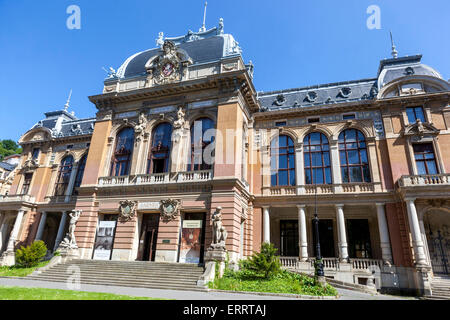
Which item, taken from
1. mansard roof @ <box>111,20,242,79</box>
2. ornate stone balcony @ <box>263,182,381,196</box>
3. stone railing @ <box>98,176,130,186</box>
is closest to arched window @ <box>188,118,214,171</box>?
stone railing @ <box>98,176,130,186</box>

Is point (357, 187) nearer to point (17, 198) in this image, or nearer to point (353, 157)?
point (353, 157)

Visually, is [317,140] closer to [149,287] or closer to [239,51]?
[239,51]

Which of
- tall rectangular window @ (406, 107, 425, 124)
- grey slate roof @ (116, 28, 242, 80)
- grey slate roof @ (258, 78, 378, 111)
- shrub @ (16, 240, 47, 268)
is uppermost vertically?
grey slate roof @ (116, 28, 242, 80)

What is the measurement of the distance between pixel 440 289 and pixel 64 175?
37680mm

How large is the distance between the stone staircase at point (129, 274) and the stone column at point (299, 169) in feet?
37.6

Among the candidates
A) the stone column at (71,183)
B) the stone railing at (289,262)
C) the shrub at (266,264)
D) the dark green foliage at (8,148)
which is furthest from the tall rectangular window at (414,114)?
the dark green foliage at (8,148)

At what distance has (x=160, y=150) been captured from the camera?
1006 inches

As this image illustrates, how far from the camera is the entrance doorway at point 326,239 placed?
976 inches

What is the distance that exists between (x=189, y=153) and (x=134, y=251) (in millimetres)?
9173

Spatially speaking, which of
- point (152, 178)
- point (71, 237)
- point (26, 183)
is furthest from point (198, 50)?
point (26, 183)

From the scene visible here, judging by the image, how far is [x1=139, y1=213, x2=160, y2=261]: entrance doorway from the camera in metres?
23.4

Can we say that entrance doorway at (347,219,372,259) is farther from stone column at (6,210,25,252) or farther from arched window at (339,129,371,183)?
stone column at (6,210,25,252)

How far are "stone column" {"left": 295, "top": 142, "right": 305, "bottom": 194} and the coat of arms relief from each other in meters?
12.8

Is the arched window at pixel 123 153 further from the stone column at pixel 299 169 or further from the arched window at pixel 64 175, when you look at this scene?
the stone column at pixel 299 169
